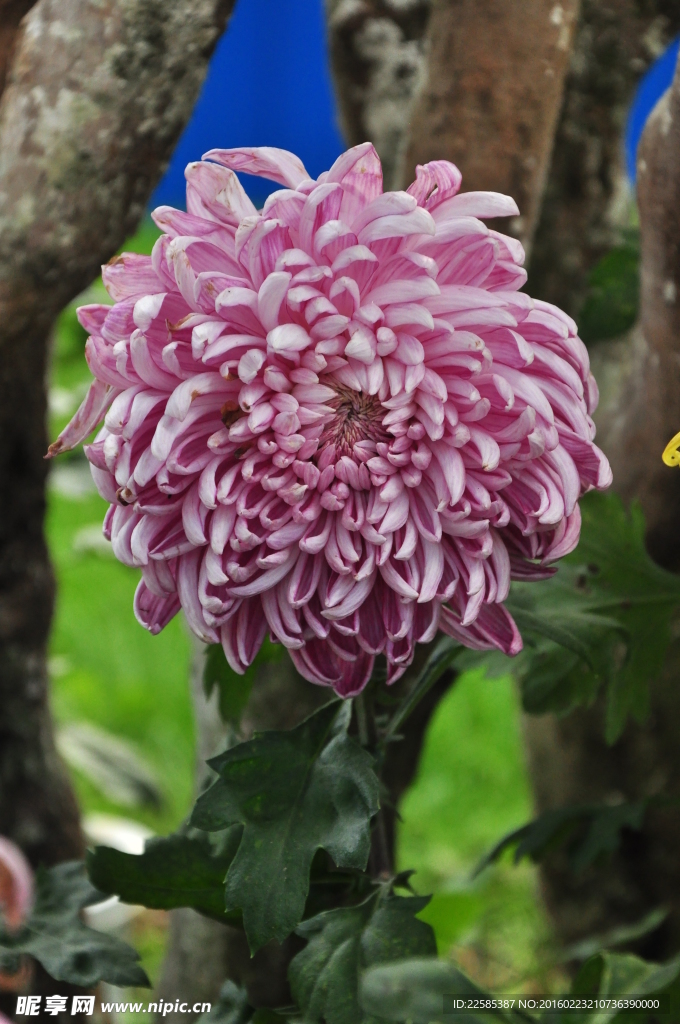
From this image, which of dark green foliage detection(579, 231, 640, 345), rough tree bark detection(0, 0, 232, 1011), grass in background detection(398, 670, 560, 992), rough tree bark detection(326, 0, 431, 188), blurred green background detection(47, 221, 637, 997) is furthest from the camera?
blurred green background detection(47, 221, 637, 997)

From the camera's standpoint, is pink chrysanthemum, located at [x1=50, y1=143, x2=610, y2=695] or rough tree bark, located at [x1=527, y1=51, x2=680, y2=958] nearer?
pink chrysanthemum, located at [x1=50, y1=143, x2=610, y2=695]

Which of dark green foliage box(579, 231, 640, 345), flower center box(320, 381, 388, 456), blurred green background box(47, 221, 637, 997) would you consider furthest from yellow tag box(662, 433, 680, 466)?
blurred green background box(47, 221, 637, 997)

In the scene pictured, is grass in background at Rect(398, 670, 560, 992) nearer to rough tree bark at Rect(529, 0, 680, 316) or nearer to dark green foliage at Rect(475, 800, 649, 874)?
dark green foliage at Rect(475, 800, 649, 874)

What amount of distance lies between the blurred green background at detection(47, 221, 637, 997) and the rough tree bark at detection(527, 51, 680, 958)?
13 cm

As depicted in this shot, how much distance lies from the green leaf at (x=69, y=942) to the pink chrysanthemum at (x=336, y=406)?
0.25 meters

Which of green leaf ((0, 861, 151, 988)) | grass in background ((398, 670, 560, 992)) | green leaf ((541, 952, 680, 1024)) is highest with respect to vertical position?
green leaf ((541, 952, 680, 1024))

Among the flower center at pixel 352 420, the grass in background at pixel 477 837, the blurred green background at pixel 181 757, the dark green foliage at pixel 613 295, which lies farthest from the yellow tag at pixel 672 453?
the blurred green background at pixel 181 757

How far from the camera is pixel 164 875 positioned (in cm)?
59

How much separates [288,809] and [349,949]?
8 cm

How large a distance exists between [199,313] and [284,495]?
0.09 meters

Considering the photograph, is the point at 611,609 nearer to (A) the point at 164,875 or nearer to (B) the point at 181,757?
(A) the point at 164,875

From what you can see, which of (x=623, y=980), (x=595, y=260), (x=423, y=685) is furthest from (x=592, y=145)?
(x=623, y=980)

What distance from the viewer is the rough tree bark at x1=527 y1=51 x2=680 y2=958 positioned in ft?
2.15

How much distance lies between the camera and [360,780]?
520 mm
